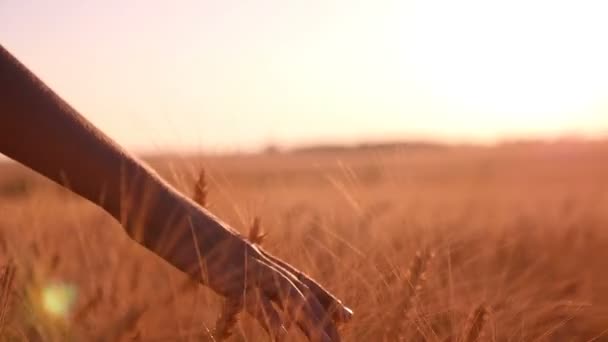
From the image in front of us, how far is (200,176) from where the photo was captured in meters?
1.58

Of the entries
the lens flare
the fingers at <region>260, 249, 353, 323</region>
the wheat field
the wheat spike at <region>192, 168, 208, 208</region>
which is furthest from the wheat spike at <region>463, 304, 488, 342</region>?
the lens flare

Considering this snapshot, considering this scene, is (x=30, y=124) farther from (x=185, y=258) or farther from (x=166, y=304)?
(x=166, y=304)

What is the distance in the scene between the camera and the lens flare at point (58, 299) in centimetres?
148

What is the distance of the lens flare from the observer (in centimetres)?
148

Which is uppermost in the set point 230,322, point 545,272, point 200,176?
point 200,176

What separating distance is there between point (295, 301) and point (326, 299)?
86mm

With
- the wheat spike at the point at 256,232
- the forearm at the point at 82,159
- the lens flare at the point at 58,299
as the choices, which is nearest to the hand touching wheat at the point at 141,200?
the forearm at the point at 82,159

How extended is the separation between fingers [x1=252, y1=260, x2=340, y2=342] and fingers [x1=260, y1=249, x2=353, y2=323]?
23 millimetres

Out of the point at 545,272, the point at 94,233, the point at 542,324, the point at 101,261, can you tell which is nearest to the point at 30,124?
the point at 101,261

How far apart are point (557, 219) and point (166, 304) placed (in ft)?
8.21

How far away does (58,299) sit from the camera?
162 cm

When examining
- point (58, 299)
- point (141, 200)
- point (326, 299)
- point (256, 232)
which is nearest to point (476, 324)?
point (326, 299)

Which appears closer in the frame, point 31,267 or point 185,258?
point 185,258

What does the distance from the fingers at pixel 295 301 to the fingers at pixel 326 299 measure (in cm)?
2
